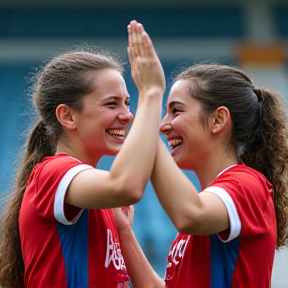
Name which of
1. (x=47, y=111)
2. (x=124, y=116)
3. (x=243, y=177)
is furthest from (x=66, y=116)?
(x=243, y=177)

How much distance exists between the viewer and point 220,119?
2.28 m

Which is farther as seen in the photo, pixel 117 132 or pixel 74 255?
pixel 117 132

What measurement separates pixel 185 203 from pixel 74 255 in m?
0.42

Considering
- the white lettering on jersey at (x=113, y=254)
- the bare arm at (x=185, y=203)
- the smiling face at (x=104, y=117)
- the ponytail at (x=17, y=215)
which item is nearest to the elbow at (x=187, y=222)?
the bare arm at (x=185, y=203)

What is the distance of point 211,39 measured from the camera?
11242 millimetres

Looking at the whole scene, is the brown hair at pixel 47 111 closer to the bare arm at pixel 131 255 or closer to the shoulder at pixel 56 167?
the shoulder at pixel 56 167

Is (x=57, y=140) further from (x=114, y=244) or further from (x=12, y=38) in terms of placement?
(x=12, y=38)

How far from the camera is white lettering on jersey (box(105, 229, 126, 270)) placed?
7.14 feet

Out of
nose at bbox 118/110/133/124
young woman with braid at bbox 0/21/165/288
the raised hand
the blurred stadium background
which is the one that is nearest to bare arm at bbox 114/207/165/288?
young woman with braid at bbox 0/21/165/288

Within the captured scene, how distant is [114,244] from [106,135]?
0.39 m

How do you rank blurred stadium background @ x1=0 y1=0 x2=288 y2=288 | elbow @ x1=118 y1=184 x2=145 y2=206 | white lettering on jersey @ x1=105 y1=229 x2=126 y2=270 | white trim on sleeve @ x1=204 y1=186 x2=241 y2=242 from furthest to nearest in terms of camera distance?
blurred stadium background @ x1=0 y1=0 x2=288 y2=288, white lettering on jersey @ x1=105 y1=229 x2=126 y2=270, white trim on sleeve @ x1=204 y1=186 x2=241 y2=242, elbow @ x1=118 y1=184 x2=145 y2=206

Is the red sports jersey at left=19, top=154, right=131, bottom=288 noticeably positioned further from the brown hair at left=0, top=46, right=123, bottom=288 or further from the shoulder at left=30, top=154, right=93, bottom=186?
the brown hair at left=0, top=46, right=123, bottom=288

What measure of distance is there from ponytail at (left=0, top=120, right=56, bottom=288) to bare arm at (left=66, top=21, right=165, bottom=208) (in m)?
0.43

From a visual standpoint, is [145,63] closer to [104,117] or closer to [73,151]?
[104,117]
